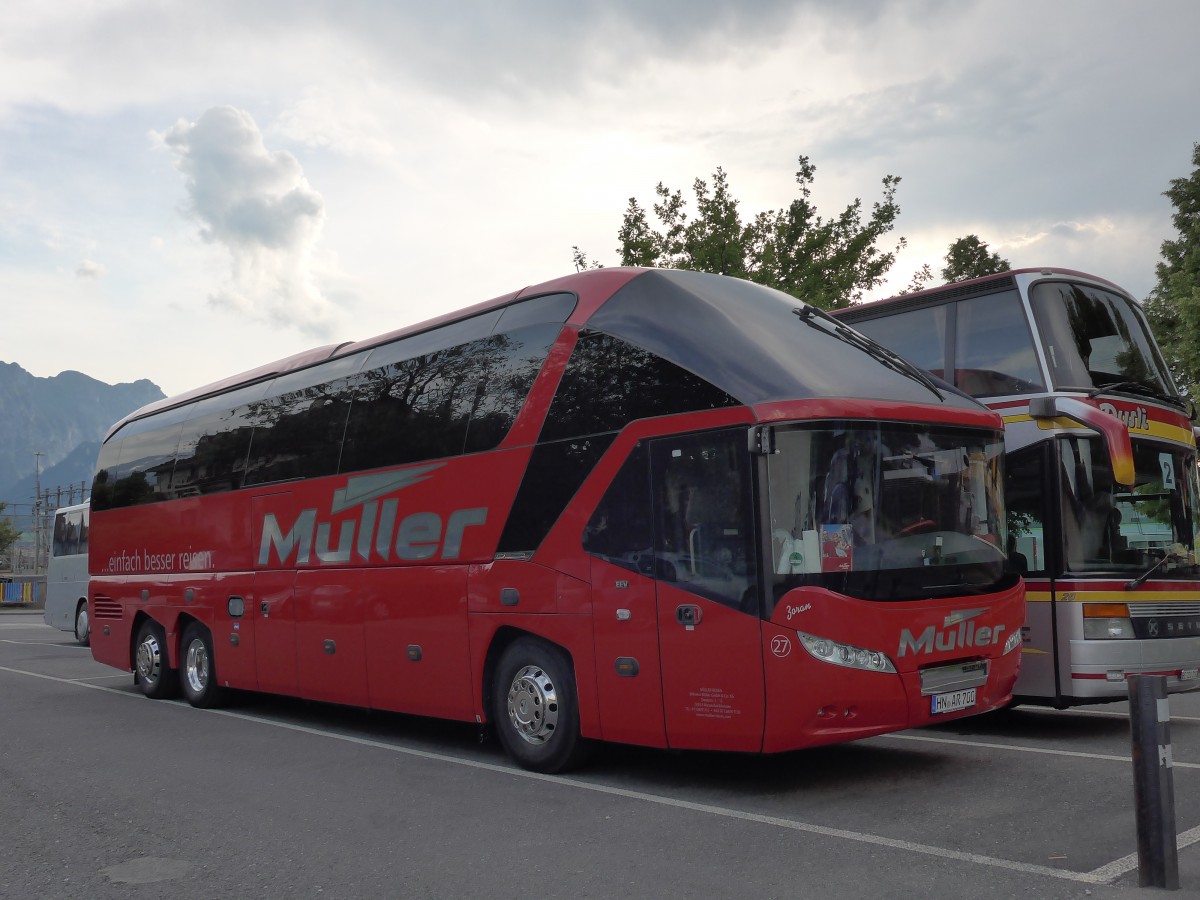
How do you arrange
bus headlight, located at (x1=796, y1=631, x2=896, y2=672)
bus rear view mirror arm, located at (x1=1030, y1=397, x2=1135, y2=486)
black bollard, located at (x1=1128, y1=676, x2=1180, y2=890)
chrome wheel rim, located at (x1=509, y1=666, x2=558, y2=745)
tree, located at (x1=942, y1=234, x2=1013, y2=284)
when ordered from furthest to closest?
1. tree, located at (x1=942, y1=234, x2=1013, y2=284)
2. chrome wheel rim, located at (x1=509, y1=666, x2=558, y2=745)
3. bus rear view mirror arm, located at (x1=1030, y1=397, x2=1135, y2=486)
4. bus headlight, located at (x1=796, y1=631, x2=896, y2=672)
5. black bollard, located at (x1=1128, y1=676, x2=1180, y2=890)

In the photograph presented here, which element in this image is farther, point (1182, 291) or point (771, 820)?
point (1182, 291)

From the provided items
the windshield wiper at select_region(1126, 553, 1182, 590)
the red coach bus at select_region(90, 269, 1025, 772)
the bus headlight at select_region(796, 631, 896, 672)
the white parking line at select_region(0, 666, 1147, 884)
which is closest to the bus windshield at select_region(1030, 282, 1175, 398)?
the windshield wiper at select_region(1126, 553, 1182, 590)

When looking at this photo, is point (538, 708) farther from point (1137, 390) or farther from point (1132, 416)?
point (1137, 390)

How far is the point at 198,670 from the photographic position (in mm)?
13938

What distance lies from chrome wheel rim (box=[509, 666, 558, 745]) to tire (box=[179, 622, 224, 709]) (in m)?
5.95

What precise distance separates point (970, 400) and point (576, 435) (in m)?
2.91

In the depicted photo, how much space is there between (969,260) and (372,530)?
35.4 metres

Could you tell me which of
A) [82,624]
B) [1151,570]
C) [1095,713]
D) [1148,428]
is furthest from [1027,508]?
[82,624]

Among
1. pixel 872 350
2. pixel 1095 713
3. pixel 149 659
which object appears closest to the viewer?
pixel 872 350

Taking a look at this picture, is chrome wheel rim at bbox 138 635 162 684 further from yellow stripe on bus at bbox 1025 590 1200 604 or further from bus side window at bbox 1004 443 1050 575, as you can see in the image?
yellow stripe on bus at bbox 1025 590 1200 604

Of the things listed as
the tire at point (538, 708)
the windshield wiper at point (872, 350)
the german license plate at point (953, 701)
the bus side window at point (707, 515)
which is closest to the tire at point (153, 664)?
the tire at point (538, 708)

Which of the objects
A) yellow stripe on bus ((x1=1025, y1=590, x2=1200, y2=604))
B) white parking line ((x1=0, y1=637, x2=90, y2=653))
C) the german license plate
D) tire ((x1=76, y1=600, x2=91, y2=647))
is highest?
yellow stripe on bus ((x1=1025, y1=590, x2=1200, y2=604))

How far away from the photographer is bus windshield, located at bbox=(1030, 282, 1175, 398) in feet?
33.4

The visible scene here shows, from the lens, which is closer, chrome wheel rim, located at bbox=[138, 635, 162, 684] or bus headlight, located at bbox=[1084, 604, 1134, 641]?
bus headlight, located at bbox=[1084, 604, 1134, 641]
